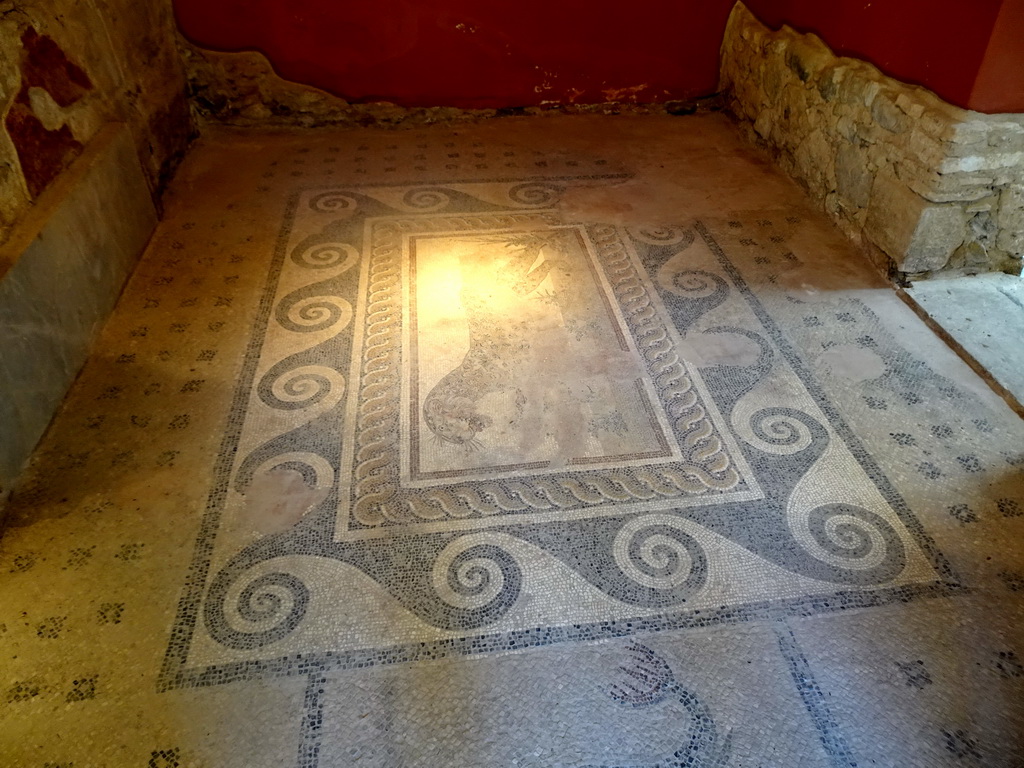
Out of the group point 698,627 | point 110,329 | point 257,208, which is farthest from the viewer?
point 257,208

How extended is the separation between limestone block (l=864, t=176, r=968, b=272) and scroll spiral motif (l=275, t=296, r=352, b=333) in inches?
70.6

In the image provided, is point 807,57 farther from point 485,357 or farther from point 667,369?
point 485,357

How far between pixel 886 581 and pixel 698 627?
0.42 metres

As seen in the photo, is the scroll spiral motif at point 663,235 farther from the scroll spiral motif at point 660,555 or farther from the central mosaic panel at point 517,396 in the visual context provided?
the scroll spiral motif at point 660,555

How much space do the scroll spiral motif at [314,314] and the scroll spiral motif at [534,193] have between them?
3.14 ft

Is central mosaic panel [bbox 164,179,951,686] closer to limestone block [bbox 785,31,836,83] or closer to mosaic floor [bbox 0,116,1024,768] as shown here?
mosaic floor [bbox 0,116,1024,768]

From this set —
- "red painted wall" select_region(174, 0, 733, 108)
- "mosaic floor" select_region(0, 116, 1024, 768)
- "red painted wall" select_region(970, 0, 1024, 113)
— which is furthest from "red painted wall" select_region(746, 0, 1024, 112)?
"red painted wall" select_region(174, 0, 733, 108)

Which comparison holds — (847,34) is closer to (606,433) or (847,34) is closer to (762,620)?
(606,433)

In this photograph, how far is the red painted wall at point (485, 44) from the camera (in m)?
3.15

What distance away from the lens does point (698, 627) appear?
133 cm

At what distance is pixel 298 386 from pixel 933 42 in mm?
2133

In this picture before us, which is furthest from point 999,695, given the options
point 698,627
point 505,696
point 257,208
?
point 257,208

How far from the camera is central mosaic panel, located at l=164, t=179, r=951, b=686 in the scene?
4.46 feet

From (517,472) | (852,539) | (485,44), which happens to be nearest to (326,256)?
(517,472)
